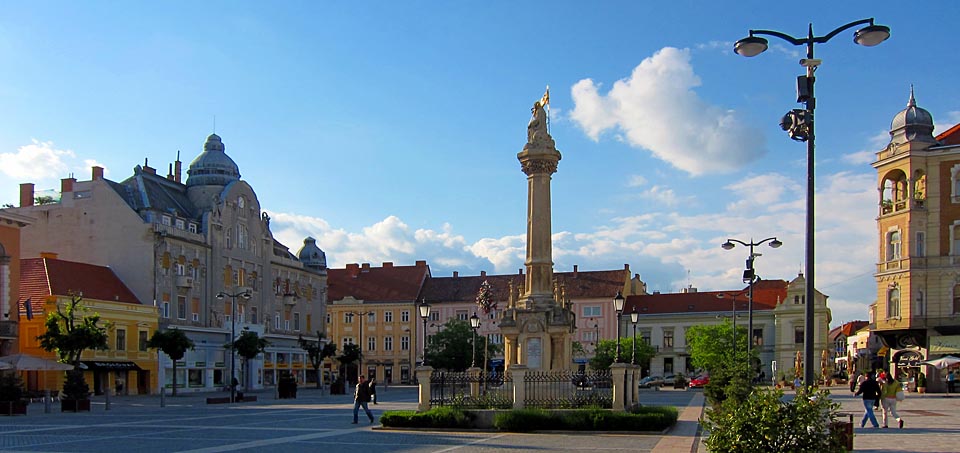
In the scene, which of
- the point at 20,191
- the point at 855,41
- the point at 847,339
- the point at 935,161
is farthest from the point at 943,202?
the point at 847,339

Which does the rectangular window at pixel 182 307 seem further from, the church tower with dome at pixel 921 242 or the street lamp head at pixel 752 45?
the street lamp head at pixel 752 45

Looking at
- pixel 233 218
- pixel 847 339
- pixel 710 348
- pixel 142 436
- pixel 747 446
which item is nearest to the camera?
pixel 747 446

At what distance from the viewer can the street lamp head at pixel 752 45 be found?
15.4m

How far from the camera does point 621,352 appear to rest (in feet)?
280

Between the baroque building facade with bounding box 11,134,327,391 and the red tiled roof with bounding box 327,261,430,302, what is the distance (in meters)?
23.8

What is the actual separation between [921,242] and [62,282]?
150 ft

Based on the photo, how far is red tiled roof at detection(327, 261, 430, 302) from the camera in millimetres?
104688

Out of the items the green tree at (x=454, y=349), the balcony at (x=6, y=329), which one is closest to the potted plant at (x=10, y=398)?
the balcony at (x=6, y=329)

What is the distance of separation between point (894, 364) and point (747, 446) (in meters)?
48.8

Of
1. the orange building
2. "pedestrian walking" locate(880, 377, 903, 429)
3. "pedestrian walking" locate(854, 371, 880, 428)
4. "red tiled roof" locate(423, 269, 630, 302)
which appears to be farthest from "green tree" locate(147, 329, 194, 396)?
"red tiled roof" locate(423, 269, 630, 302)

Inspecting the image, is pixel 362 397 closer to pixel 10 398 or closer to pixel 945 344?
pixel 10 398

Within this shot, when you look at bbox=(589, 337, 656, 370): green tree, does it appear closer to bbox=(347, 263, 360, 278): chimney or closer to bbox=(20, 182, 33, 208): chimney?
bbox=(347, 263, 360, 278): chimney

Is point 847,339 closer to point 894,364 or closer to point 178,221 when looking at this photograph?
point 894,364

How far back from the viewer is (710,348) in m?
83.4
